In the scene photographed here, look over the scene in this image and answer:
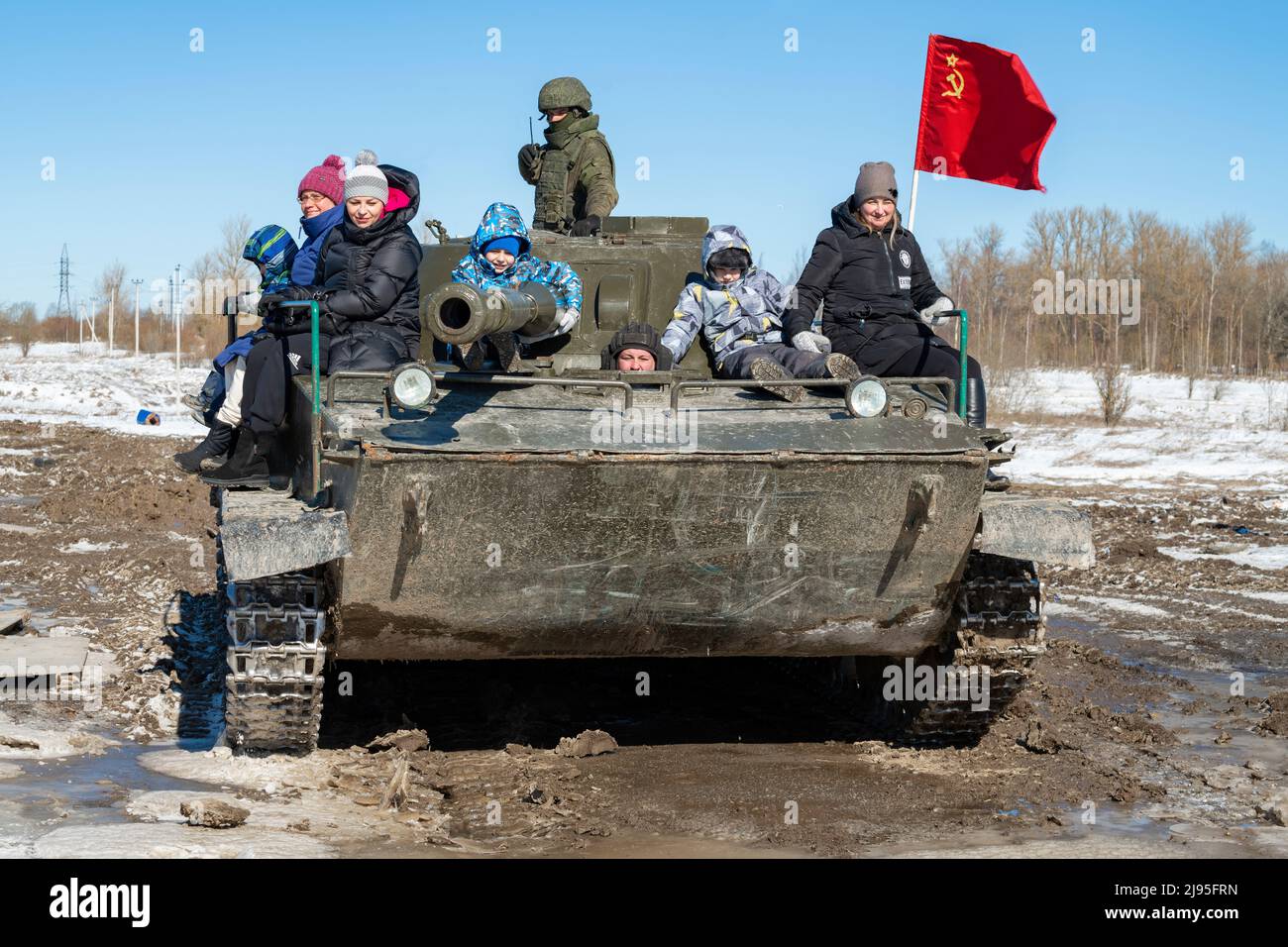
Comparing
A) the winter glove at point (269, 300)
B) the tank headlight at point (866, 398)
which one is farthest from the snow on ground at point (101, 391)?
the tank headlight at point (866, 398)

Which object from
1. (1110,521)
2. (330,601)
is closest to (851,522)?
(330,601)

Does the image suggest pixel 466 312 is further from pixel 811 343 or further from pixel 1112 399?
pixel 1112 399

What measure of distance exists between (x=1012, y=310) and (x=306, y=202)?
37618 mm

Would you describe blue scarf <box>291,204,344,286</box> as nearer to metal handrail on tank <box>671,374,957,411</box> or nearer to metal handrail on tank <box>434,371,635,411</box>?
metal handrail on tank <box>434,371,635,411</box>

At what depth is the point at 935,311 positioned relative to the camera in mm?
7363

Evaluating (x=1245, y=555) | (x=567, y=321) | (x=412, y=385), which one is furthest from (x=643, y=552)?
(x=1245, y=555)

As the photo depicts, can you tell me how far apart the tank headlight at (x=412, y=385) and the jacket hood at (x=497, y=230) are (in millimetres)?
1527

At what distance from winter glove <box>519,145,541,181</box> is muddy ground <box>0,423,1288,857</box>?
3.06 meters

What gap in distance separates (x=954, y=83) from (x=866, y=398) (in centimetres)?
413

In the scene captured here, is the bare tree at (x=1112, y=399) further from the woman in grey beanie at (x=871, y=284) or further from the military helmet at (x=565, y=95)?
the woman in grey beanie at (x=871, y=284)

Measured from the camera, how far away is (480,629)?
6180 millimetres

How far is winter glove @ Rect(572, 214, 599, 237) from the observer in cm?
859

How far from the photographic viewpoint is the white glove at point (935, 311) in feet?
24.2
